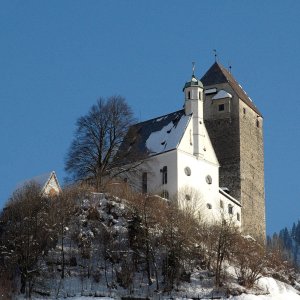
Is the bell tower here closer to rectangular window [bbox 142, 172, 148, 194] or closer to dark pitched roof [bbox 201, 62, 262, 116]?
rectangular window [bbox 142, 172, 148, 194]

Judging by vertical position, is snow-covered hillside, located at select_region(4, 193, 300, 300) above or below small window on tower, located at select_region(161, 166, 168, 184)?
below

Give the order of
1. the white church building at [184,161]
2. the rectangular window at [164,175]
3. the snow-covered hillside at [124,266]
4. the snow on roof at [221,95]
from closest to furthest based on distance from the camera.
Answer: the snow-covered hillside at [124,266] → the white church building at [184,161] → the rectangular window at [164,175] → the snow on roof at [221,95]

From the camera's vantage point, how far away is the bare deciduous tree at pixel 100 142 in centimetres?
7325

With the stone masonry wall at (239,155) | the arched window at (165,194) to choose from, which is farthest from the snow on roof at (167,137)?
the stone masonry wall at (239,155)

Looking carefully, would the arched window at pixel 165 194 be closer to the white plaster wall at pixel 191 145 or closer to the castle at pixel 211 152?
the castle at pixel 211 152

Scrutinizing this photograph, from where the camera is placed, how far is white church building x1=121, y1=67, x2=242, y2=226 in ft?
237

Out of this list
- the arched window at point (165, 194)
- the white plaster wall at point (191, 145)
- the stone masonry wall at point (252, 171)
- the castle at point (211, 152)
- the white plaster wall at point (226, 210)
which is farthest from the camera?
the stone masonry wall at point (252, 171)

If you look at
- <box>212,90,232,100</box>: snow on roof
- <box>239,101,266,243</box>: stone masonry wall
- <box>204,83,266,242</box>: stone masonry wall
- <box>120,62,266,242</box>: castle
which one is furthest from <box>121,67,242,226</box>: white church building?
<box>212,90,232,100</box>: snow on roof

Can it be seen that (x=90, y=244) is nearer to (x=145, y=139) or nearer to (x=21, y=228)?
(x=21, y=228)

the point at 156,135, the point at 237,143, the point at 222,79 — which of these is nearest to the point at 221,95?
the point at 222,79

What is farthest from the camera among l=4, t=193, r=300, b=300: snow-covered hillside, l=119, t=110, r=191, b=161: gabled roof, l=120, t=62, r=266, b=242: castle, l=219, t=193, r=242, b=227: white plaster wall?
l=219, t=193, r=242, b=227: white plaster wall

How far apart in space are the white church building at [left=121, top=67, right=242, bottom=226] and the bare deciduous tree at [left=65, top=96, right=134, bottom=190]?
198cm

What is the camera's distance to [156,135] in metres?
77.3

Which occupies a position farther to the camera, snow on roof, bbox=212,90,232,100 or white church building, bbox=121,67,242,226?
snow on roof, bbox=212,90,232,100
